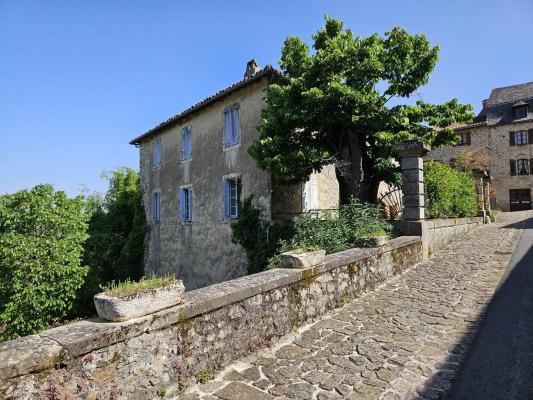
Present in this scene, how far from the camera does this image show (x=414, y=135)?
27.6 feet

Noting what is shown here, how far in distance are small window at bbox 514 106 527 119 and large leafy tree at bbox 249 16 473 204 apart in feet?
80.2

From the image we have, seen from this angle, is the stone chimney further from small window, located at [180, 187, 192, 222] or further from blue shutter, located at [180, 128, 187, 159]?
small window, located at [180, 187, 192, 222]

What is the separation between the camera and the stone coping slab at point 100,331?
2.10 m

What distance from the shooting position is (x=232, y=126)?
11.8m

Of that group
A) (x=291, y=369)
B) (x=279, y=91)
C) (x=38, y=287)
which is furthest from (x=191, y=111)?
(x=291, y=369)

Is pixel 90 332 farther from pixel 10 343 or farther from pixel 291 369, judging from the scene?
pixel 291 369

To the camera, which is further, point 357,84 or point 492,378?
point 357,84

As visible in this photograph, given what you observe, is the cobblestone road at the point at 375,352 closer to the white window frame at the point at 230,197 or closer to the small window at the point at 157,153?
the white window frame at the point at 230,197

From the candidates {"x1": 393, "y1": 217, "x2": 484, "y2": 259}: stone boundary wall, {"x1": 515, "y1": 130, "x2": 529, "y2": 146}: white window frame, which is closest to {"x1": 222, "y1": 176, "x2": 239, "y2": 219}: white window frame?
{"x1": 393, "y1": 217, "x2": 484, "y2": 259}: stone boundary wall

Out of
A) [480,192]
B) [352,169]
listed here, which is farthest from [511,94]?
[352,169]

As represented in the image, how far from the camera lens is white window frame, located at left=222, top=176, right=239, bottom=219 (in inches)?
464

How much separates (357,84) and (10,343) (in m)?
8.34

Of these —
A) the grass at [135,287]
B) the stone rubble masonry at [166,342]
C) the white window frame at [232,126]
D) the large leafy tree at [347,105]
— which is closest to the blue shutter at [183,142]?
the white window frame at [232,126]

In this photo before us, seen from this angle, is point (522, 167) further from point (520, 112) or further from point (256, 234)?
point (256, 234)
